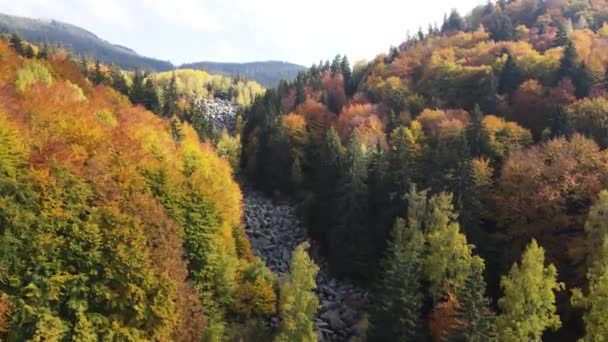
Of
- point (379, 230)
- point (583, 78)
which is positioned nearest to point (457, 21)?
point (583, 78)

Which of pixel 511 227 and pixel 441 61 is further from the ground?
pixel 441 61

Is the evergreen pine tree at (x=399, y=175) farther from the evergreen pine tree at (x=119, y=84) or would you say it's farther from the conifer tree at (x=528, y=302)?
the evergreen pine tree at (x=119, y=84)

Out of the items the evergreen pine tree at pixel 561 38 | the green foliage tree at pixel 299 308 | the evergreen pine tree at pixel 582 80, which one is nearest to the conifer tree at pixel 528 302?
the green foliage tree at pixel 299 308

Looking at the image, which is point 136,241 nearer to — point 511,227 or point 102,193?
point 102,193

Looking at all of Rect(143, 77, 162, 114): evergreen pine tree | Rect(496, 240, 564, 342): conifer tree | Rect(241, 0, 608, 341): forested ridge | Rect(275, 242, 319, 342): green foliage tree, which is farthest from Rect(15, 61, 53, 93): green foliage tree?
Rect(496, 240, 564, 342): conifer tree

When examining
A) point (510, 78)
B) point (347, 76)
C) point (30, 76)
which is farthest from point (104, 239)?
point (347, 76)
